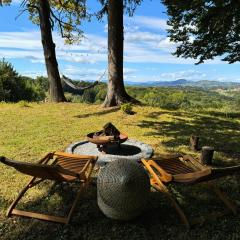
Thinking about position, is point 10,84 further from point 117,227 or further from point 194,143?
point 117,227

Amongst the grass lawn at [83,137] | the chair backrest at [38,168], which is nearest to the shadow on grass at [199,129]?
the grass lawn at [83,137]

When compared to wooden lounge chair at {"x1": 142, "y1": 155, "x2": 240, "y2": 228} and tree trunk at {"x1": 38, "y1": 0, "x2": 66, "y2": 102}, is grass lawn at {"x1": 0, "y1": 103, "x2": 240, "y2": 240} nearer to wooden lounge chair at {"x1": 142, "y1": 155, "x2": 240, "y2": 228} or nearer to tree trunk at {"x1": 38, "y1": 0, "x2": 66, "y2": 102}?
wooden lounge chair at {"x1": 142, "y1": 155, "x2": 240, "y2": 228}

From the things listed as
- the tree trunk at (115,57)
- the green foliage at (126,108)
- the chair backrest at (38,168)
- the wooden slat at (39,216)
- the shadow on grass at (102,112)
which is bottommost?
the wooden slat at (39,216)

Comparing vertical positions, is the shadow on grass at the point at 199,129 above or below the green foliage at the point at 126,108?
below

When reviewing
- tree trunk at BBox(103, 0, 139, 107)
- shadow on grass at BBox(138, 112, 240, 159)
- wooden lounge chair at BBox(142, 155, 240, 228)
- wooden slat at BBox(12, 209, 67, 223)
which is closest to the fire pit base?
shadow on grass at BBox(138, 112, 240, 159)

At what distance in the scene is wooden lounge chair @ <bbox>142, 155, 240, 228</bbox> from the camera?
4770 mm

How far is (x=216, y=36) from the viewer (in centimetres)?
1623

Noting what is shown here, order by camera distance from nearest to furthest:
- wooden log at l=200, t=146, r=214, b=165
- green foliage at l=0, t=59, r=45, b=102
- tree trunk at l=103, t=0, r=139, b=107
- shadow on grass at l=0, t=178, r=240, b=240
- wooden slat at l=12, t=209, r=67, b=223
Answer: shadow on grass at l=0, t=178, r=240, b=240 → wooden slat at l=12, t=209, r=67, b=223 → wooden log at l=200, t=146, r=214, b=165 → tree trunk at l=103, t=0, r=139, b=107 → green foliage at l=0, t=59, r=45, b=102

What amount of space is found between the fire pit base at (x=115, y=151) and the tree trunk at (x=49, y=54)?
28.3ft

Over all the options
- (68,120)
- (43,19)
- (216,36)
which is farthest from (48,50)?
(216,36)

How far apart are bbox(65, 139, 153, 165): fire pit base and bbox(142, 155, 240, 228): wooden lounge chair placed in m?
1.45

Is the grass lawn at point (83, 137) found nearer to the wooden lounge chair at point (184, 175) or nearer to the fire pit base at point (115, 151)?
the wooden lounge chair at point (184, 175)

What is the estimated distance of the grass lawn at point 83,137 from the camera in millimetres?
4688

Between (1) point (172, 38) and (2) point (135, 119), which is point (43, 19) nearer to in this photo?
(1) point (172, 38)
